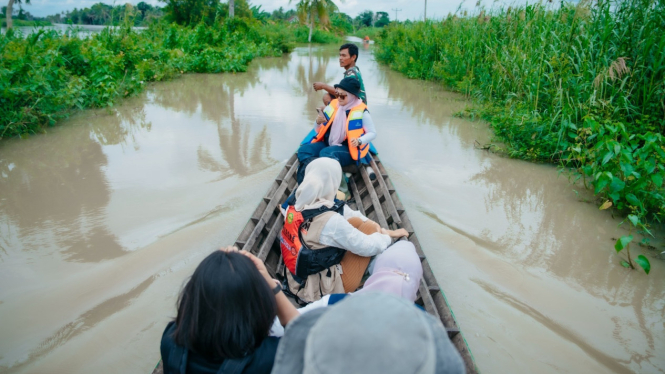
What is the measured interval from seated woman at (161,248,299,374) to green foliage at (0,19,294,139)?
582 centimetres

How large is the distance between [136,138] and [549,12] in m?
7.51

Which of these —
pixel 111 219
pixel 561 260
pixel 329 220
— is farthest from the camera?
pixel 111 219

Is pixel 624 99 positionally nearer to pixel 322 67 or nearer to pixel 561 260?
pixel 561 260

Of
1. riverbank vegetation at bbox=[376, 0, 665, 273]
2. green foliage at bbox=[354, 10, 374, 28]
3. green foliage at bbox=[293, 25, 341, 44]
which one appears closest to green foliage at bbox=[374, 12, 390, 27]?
green foliage at bbox=[354, 10, 374, 28]

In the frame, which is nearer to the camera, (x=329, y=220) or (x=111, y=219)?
(x=329, y=220)

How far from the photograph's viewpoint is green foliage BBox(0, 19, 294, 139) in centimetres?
572

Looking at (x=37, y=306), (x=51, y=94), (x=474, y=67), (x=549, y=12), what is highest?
(x=549, y=12)

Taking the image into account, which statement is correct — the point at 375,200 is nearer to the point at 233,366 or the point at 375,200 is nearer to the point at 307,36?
the point at 233,366

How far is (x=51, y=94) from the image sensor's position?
6012 mm

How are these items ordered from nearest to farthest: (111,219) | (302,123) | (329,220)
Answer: (329,220) < (111,219) < (302,123)

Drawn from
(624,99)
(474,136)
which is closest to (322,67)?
(474,136)

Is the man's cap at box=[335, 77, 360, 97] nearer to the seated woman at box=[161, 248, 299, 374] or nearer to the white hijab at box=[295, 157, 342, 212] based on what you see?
the white hijab at box=[295, 157, 342, 212]

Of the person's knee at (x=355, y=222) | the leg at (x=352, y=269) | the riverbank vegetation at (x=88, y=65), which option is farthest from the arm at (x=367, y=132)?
the riverbank vegetation at (x=88, y=65)

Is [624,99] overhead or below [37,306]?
overhead
